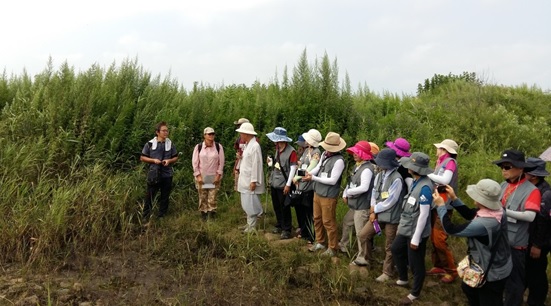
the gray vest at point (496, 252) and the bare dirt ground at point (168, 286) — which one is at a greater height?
the gray vest at point (496, 252)

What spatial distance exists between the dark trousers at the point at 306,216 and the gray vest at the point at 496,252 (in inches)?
108

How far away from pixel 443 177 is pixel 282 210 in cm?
253

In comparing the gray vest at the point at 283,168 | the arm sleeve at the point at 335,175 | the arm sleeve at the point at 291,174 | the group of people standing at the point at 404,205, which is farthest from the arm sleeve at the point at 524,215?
the gray vest at the point at 283,168

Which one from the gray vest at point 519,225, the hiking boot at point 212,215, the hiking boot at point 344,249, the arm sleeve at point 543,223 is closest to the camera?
the gray vest at point 519,225

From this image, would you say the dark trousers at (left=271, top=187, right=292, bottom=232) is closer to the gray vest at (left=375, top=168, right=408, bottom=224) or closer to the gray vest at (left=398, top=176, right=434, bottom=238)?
the gray vest at (left=375, top=168, right=408, bottom=224)

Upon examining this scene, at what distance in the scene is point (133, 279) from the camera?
203 inches

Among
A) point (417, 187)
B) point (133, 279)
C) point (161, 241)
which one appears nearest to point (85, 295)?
point (133, 279)

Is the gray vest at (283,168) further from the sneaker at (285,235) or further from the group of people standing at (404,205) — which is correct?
the sneaker at (285,235)

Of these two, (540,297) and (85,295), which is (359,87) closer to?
(540,297)

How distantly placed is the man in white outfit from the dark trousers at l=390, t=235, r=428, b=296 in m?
2.44

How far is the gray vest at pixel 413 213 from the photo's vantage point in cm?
462

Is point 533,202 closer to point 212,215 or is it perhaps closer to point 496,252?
point 496,252

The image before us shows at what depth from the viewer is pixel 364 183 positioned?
5367mm

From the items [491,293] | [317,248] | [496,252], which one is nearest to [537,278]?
[491,293]
